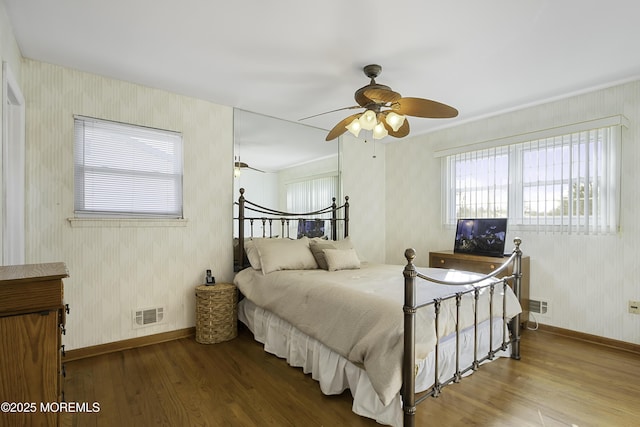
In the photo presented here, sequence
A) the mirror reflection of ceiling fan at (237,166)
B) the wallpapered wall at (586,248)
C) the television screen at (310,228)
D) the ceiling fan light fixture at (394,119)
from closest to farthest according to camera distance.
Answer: the ceiling fan light fixture at (394,119) → the wallpapered wall at (586,248) → the mirror reflection of ceiling fan at (237,166) → the television screen at (310,228)

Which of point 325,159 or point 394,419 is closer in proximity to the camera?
point 394,419

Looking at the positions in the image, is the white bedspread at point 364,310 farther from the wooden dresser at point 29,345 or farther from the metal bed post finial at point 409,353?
the wooden dresser at point 29,345

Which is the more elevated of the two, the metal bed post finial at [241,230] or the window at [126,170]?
the window at [126,170]

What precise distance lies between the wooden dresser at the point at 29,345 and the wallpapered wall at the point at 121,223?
196cm

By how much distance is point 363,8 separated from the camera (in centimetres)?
194

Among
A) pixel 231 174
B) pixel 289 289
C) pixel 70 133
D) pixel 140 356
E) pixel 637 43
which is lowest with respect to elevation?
pixel 140 356

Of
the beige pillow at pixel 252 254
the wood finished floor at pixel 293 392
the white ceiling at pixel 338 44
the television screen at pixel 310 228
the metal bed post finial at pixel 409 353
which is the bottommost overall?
the wood finished floor at pixel 293 392

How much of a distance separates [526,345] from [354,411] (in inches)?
82.5

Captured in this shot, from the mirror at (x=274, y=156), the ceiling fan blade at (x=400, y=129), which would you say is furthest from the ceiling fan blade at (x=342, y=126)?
the mirror at (x=274, y=156)

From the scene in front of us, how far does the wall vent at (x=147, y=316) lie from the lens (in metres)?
3.01

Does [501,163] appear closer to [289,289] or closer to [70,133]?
[289,289]

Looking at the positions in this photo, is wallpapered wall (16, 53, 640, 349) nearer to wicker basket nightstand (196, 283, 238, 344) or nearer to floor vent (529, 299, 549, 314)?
floor vent (529, 299, 549, 314)

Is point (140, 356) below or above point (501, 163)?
below

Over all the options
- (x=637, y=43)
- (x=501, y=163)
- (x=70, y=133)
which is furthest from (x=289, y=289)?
(x=637, y=43)
